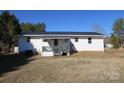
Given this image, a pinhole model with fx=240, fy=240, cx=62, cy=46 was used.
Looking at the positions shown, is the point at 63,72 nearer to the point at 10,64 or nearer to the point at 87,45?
the point at 10,64

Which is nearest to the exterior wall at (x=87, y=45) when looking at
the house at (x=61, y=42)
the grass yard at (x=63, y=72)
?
the house at (x=61, y=42)

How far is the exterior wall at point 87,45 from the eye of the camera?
31172 mm

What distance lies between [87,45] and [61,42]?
3.72 metres

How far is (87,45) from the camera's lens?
103 ft

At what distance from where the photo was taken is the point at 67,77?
1062 centimetres

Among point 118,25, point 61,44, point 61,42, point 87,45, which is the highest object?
point 118,25

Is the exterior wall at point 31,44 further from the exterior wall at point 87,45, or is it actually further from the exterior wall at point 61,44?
the exterior wall at point 87,45

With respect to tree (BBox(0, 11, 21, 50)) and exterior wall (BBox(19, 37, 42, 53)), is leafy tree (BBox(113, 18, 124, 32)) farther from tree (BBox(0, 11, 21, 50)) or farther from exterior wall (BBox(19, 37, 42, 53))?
exterior wall (BBox(19, 37, 42, 53))

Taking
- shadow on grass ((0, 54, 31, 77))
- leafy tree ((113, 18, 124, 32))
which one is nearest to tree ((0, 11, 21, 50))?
shadow on grass ((0, 54, 31, 77))

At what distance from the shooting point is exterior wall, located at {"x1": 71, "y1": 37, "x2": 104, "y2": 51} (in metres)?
31.2

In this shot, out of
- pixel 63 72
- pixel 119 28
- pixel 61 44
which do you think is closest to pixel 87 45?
pixel 61 44
